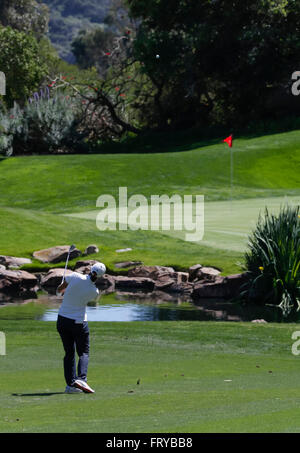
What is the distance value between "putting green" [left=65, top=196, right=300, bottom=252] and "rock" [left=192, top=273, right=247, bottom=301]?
2.21 metres

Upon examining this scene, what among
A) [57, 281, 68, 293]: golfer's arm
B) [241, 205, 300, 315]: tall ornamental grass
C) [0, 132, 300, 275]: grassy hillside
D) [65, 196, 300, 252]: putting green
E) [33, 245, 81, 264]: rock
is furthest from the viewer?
[0, 132, 300, 275]: grassy hillside

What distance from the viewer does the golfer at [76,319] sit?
11.6 meters

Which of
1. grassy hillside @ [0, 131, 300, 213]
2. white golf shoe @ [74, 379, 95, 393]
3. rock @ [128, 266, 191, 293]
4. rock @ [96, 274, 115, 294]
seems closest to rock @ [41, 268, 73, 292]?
rock @ [96, 274, 115, 294]

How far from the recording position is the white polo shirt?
11.6 m

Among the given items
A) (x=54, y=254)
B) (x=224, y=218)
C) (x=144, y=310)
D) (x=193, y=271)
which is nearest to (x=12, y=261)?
(x=54, y=254)

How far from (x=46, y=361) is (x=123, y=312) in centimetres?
994

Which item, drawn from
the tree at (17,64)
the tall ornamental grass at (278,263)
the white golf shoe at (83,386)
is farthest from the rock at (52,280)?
the tree at (17,64)

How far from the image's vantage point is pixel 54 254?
32531 millimetres

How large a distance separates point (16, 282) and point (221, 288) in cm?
675

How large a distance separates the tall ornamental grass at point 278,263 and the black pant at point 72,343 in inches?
596

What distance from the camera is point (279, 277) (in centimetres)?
2692

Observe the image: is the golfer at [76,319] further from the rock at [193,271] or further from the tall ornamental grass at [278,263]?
the rock at [193,271]

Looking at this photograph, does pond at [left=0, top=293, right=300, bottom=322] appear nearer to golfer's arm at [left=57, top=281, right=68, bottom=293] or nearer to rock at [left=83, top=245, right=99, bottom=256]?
rock at [left=83, top=245, right=99, bottom=256]
